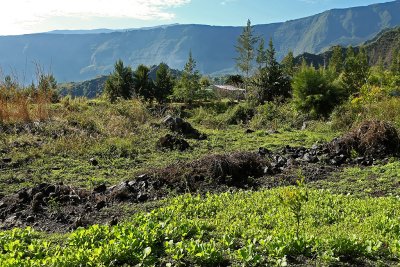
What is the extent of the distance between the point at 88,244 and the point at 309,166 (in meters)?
5.17

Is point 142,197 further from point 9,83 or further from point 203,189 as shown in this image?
point 9,83

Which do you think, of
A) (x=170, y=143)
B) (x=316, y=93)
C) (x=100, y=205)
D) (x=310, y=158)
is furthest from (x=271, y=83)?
(x=100, y=205)

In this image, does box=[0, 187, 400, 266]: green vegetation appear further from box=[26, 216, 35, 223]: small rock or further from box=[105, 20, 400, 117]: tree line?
box=[105, 20, 400, 117]: tree line

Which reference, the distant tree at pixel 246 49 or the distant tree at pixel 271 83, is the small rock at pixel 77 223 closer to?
the distant tree at pixel 271 83

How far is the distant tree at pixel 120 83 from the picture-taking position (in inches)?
973

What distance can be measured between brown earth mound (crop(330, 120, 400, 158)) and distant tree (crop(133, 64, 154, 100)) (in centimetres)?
1740

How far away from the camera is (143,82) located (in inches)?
992

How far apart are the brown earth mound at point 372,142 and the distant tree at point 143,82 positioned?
17400 mm

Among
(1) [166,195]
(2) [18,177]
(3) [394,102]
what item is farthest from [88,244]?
(3) [394,102]

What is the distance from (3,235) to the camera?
463cm

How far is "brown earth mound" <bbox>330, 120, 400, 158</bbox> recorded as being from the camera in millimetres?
8789

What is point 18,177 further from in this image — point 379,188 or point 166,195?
point 379,188

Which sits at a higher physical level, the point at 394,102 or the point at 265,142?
the point at 394,102

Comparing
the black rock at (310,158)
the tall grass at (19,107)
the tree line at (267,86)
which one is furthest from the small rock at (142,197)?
the tree line at (267,86)
